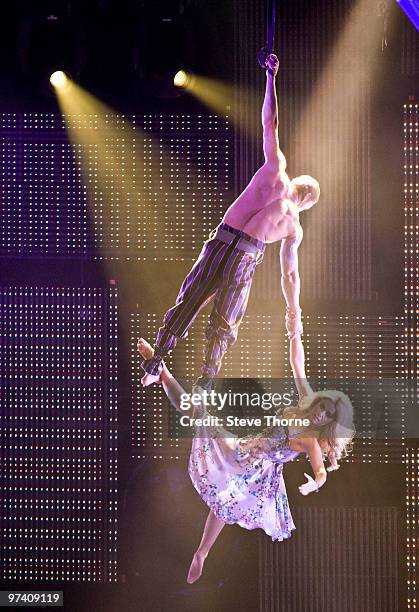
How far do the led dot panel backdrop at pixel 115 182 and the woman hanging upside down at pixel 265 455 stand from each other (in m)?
0.73

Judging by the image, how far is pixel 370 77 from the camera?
3.78 m

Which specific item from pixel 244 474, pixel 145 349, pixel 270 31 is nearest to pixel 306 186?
pixel 270 31

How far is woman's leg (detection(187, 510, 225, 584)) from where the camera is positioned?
3.82 meters

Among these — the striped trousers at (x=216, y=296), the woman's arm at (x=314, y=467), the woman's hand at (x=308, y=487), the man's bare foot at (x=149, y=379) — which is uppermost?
the striped trousers at (x=216, y=296)

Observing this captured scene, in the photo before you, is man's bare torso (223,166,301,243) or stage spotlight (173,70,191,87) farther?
stage spotlight (173,70,191,87)

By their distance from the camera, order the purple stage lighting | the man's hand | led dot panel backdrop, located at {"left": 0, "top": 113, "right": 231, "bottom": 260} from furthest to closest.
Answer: led dot panel backdrop, located at {"left": 0, "top": 113, "right": 231, "bottom": 260} < the man's hand < the purple stage lighting

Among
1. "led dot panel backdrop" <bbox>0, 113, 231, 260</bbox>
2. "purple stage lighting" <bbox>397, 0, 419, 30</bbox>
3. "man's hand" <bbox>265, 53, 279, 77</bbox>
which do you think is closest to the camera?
"purple stage lighting" <bbox>397, 0, 419, 30</bbox>

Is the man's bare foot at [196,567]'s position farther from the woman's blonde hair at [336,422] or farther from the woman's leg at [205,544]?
the woman's blonde hair at [336,422]

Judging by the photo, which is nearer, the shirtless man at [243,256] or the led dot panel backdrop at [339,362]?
the shirtless man at [243,256]

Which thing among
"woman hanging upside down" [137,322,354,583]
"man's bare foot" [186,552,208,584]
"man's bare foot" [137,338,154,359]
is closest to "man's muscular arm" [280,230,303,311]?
"woman hanging upside down" [137,322,354,583]

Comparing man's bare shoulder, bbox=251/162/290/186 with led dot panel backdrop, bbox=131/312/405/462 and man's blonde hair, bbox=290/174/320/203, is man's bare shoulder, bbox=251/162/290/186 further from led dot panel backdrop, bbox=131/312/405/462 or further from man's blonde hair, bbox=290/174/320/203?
led dot panel backdrop, bbox=131/312/405/462

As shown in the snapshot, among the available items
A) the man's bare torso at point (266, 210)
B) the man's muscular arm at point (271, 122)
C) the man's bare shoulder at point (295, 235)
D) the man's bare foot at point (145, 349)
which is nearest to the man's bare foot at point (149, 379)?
the man's bare foot at point (145, 349)

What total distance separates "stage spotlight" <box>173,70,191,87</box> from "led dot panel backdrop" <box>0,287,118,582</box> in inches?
52.4

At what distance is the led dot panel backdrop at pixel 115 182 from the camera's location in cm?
382
